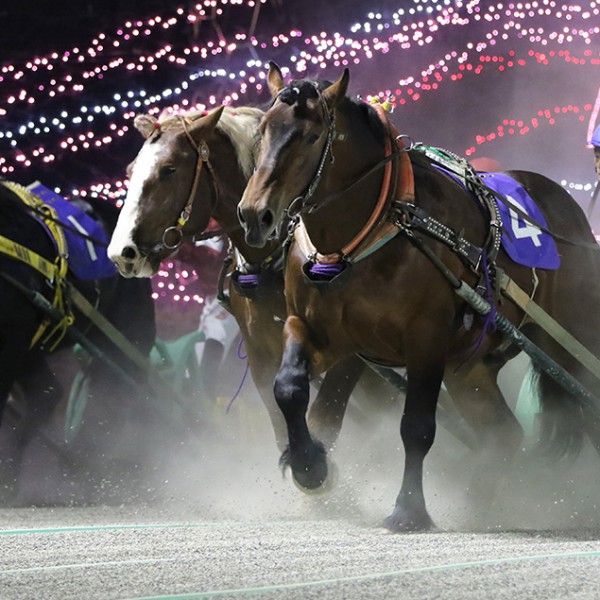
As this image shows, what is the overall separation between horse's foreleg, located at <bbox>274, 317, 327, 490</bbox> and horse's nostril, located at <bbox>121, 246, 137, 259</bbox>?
1.00 meters

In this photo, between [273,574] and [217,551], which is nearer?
[273,574]

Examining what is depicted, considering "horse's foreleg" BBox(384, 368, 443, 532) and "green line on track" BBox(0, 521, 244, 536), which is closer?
"horse's foreleg" BBox(384, 368, 443, 532)

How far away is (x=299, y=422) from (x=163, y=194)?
1.40m

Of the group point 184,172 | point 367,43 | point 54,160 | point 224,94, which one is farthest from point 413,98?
point 184,172

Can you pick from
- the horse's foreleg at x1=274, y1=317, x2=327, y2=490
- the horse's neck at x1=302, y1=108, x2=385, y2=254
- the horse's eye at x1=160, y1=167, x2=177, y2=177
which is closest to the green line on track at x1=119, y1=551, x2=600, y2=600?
the horse's foreleg at x1=274, y1=317, x2=327, y2=490

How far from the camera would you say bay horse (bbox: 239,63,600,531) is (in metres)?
4.98

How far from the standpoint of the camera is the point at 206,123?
6.12 m

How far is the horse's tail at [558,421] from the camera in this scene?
6.34 m

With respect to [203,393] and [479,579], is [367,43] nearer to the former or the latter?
[203,393]

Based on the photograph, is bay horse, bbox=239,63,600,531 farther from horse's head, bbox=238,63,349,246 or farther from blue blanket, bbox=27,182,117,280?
blue blanket, bbox=27,182,117,280

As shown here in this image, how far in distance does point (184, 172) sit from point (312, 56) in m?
4.27

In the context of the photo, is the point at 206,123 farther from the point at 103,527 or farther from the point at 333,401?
the point at 103,527

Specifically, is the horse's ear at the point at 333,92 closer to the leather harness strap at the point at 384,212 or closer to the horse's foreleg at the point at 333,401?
the leather harness strap at the point at 384,212

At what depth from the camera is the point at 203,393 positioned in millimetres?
8992
